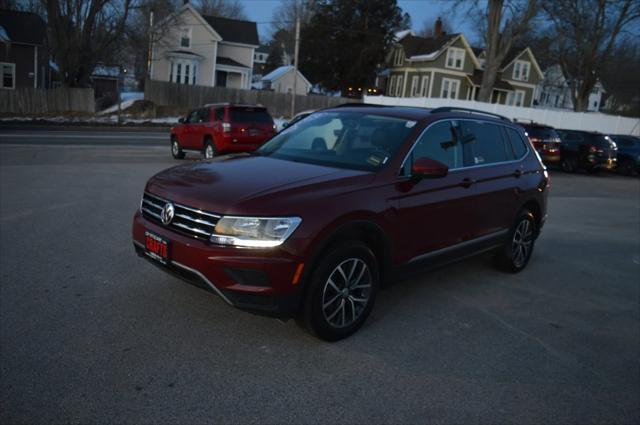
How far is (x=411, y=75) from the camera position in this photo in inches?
2210

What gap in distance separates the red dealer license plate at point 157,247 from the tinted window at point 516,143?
421 cm

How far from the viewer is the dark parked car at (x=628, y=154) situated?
2258 cm

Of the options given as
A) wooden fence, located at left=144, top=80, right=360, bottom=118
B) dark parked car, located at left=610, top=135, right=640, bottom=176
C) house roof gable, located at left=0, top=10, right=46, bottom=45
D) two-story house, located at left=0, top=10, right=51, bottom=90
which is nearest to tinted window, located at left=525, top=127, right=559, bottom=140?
dark parked car, located at left=610, top=135, right=640, bottom=176

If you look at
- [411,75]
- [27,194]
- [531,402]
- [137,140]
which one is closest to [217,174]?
[531,402]

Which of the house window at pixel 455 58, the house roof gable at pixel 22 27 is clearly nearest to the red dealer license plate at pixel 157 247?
the house roof gable at pixel 22 27

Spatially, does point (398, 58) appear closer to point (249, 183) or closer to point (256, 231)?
point (249, 183)

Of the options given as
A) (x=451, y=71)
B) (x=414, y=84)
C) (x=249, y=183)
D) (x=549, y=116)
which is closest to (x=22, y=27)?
(x=414, y=84)

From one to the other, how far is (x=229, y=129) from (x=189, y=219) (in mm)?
11041

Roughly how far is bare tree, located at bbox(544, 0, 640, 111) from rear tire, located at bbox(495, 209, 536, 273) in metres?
36.6

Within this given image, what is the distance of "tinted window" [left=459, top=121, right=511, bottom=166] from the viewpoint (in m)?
5.58

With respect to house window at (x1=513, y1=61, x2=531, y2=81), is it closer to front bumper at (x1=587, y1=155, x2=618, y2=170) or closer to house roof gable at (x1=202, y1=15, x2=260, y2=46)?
house roof gable at (x1=202, y1=15, x2=260, y2=46)

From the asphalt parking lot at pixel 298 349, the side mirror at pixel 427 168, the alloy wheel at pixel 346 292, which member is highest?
the side mirror at pixel 427 168

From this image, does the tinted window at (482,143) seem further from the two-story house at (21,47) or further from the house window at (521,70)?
the house window at (521,70)

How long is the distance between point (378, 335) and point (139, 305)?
2061 mm
